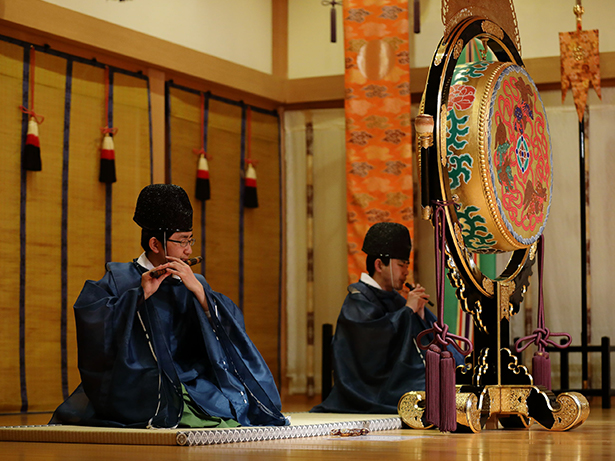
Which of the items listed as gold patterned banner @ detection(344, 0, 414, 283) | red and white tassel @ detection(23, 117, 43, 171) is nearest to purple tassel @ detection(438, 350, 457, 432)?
red and white tassel @ detection(23, 117, 43, 171)

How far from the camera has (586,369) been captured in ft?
19.4

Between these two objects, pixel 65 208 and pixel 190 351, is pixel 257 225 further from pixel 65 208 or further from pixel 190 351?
pixel 190 351

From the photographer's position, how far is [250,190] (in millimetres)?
6852

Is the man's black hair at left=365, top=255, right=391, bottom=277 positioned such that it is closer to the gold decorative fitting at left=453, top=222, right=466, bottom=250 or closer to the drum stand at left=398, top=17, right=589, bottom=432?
the drum stand at left=398, top=17, right=589, bottom=432

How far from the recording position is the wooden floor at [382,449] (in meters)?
2.54

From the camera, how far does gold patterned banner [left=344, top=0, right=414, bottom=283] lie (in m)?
6.61

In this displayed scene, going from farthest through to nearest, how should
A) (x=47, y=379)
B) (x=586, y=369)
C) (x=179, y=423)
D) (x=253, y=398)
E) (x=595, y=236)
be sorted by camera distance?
(x=595, y=236), (x=586, y=369), (x=47, y=379), (x=253, y=398), (x=179, y=423)

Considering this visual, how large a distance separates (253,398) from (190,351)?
13.4 inches

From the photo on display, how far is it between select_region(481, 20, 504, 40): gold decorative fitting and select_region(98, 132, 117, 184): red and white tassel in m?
2.62

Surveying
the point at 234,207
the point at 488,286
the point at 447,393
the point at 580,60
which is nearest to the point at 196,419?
the point at 447,393

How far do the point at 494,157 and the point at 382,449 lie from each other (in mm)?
1366

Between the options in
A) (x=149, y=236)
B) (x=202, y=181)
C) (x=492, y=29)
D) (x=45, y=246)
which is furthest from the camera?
(x=202, y=181)

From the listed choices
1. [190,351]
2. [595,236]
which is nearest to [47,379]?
[190,351]

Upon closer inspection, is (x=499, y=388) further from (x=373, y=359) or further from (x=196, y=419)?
(x=196, y=419)
